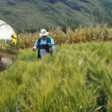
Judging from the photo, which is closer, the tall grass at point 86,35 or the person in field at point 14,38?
the person in field at point 14,38

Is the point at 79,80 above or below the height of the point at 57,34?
below

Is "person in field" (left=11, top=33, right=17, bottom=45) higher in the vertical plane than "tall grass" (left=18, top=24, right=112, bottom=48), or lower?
lower

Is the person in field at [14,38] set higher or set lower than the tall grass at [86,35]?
lower

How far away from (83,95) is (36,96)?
299 mm

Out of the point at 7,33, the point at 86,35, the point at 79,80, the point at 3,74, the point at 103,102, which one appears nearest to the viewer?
the point at 7,33

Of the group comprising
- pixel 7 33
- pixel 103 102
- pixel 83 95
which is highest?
pixel 7 33

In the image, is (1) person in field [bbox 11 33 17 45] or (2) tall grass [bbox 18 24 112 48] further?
(2) tall grass [bbox 18 24 112 48]

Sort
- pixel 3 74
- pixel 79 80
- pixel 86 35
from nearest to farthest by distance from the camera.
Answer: pixel 79 80, pixel 3 74, pixel 86 35

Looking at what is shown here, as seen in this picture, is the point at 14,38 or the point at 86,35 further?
the point at 86,35

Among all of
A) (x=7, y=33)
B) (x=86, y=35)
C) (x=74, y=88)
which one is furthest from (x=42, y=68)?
(x=86, y=35)

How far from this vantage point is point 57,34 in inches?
469

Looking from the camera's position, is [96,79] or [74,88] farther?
[96,79]

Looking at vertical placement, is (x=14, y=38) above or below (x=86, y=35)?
below

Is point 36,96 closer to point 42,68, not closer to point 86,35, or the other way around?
point 42,68
